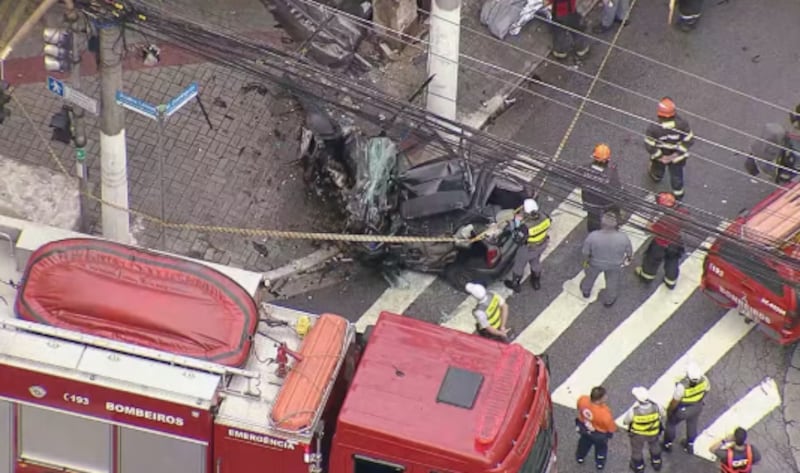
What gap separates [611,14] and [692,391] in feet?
25.3

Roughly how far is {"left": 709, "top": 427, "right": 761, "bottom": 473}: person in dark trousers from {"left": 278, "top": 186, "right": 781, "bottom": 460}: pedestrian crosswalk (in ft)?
4.15

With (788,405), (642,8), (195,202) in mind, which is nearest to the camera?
(788,405)

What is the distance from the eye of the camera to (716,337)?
70.4ft

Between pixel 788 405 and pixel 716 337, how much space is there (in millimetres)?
1287

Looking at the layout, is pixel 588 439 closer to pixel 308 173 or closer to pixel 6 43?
pixel 308 173

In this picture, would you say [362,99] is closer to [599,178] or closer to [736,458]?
[599,178]

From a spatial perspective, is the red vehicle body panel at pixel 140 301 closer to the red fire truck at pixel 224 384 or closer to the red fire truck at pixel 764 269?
the red fire truck at pixel 224 384

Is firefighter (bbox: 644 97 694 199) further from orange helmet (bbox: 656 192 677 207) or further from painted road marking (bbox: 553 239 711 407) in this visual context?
orange helmet (bbox: 656 192 677 207)

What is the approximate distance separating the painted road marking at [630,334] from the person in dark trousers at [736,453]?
222 centimetres

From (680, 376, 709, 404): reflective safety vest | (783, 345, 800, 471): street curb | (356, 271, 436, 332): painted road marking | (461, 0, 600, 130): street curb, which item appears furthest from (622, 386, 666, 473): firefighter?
(461, 0, 600, 130): street curb

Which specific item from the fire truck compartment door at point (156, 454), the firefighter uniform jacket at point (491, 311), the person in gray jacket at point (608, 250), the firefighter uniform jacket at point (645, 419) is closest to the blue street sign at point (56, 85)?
the fire truck compartment door at point (156, 454)

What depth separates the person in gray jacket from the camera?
21000 millimetres

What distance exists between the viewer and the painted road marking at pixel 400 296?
21.4 m

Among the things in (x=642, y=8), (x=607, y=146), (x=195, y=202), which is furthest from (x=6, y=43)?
(x=642, y=8)
